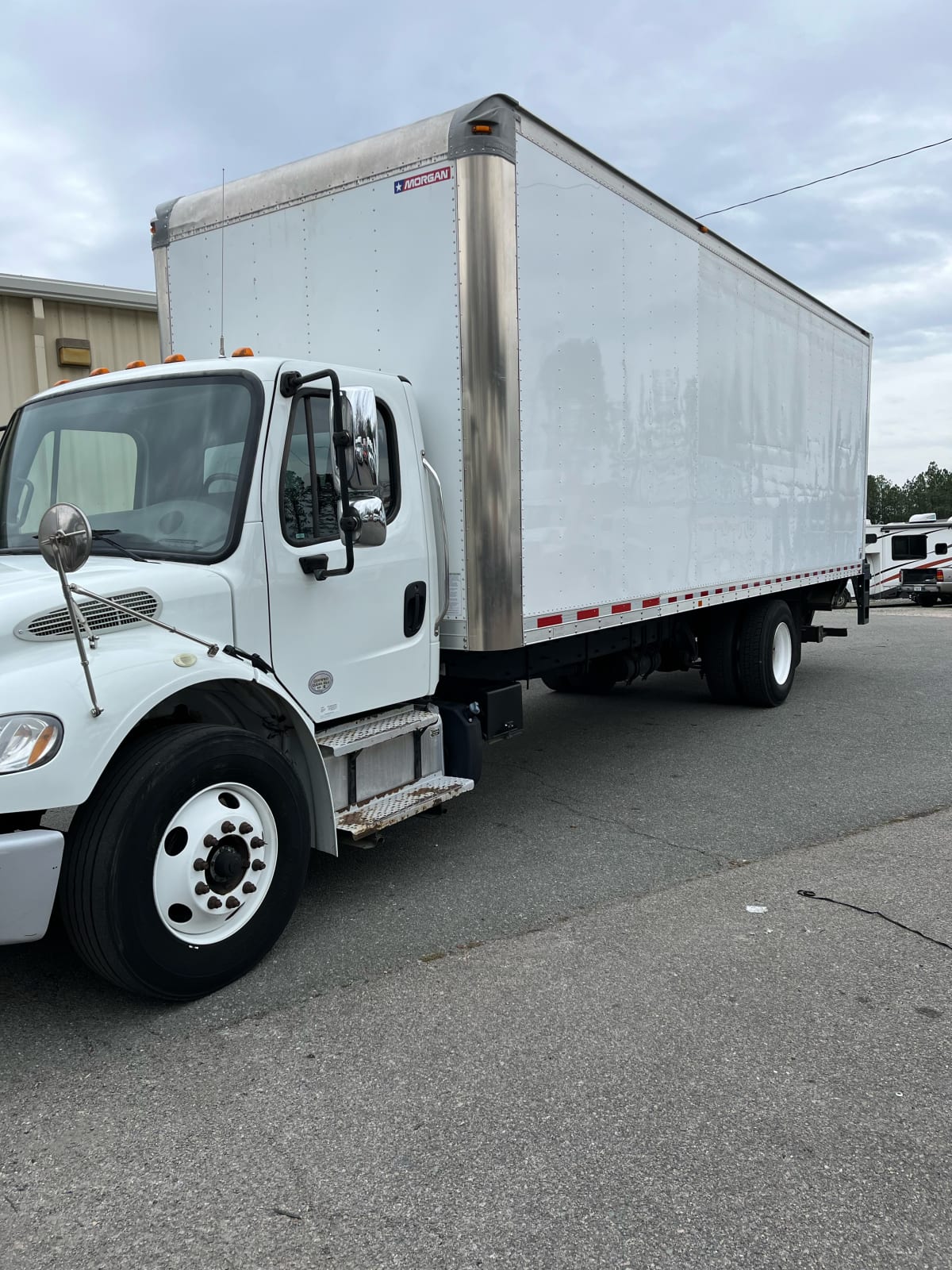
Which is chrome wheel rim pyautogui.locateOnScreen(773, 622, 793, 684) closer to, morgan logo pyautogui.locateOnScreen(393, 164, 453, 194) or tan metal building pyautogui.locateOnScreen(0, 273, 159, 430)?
morgan logo pyautogui.locateOnScreen(393, 164, 453, 194)

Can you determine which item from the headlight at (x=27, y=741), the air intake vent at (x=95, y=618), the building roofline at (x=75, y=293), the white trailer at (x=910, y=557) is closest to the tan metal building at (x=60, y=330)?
the building roofline at (x=75, y=293)

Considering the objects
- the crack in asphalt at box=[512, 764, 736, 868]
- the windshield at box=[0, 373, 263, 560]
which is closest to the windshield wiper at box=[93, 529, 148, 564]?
the windshield at box=[0, 373, 263, 560]

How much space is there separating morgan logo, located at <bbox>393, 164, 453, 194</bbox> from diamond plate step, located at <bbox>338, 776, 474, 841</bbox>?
295cm

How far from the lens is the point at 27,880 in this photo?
9.93ft

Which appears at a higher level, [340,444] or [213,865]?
[340,444]

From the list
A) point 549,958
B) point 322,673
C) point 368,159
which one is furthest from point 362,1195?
point 368,159

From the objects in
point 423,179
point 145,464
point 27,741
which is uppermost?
point 423,179

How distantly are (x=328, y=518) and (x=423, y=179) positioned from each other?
1.85 m

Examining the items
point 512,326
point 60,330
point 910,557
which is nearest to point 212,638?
point 512,326

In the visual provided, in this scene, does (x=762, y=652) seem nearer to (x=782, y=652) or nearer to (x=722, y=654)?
(x=722, y=654)

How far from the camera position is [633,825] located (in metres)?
5.75

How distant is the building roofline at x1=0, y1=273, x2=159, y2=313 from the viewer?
29.8 ft

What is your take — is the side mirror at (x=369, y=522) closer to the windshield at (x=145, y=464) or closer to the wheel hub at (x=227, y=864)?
the windshield at (x=145, y=464)

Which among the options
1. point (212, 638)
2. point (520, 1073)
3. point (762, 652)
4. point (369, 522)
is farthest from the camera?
point (762, 652)
